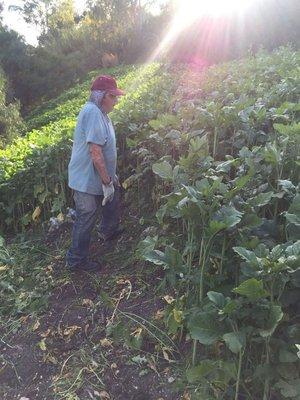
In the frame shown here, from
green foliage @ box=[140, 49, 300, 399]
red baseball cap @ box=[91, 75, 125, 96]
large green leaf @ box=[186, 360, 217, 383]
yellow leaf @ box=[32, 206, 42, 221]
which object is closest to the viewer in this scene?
green foliage @ box=[140, 49, 300, 399]

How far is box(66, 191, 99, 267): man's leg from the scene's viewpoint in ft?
13.4

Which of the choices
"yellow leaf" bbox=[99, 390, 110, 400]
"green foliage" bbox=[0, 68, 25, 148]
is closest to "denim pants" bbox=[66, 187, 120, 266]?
"yellow leaf" bbox=[99, 390, 110, 400]

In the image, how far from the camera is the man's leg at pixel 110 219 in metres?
4.49

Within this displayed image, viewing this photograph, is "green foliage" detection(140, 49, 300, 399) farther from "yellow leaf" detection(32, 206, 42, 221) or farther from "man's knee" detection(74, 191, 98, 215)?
"yellow leaf" detection(32, 206, 42, 221)

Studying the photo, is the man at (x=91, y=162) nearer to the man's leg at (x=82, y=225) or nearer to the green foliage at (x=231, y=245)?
the man's leg at (x=82, y=225)

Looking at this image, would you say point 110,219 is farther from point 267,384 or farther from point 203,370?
point 267,384

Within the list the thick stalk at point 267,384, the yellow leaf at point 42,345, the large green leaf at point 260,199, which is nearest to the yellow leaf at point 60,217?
the yellow leaf at point 42,345

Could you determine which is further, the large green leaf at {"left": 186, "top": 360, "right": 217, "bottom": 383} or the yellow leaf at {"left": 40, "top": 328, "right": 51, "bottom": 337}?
the yellow leaf at {"left": 40, "top": 328, "right": 51, "bottom": 337}

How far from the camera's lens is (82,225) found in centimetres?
411

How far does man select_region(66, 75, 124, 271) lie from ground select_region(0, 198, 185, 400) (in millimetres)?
272

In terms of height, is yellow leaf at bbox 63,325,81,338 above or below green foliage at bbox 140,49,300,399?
below

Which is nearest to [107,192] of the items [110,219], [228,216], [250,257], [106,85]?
[110,219]

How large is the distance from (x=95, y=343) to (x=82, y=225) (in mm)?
1185

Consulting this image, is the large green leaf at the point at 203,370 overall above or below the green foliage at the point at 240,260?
below
